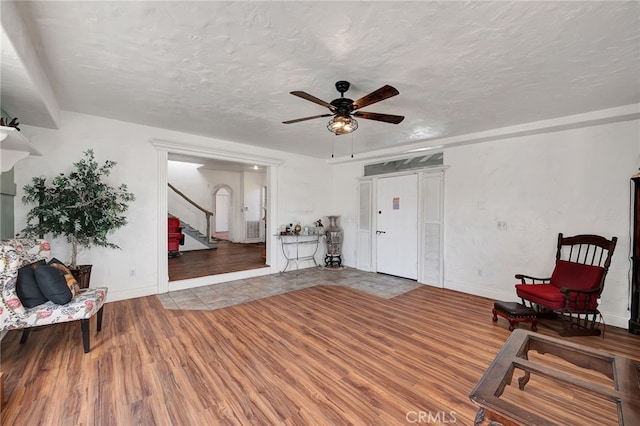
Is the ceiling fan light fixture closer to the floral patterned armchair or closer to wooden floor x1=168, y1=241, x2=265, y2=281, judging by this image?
the floral patterned armchair

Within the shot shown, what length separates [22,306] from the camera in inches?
87.7

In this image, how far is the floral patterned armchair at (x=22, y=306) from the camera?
2152mm

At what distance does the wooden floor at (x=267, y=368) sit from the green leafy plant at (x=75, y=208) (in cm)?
107

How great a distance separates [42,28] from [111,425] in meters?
2.74

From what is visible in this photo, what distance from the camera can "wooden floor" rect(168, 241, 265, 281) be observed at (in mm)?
5177

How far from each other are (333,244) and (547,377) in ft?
16.5

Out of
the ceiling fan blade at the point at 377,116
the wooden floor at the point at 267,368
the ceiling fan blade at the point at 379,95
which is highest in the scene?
the ceiling fan blade at the point at 379,95

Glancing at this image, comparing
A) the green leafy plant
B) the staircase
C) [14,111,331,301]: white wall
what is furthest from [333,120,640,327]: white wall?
the staircase

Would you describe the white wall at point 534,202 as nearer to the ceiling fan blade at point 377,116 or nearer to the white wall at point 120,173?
the ceiling fan blade at point 377,116

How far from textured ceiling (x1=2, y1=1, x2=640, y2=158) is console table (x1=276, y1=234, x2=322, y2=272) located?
306 centimetres

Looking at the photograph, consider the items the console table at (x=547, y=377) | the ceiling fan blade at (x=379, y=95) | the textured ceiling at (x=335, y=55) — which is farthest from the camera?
the ceiling fan blade at (x=379, y=95)

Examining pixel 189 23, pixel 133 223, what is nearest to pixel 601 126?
pixel 189 23

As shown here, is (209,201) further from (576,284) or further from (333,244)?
(576,284)

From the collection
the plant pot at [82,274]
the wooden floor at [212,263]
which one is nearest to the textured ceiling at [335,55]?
the plant pot at [82,274]
